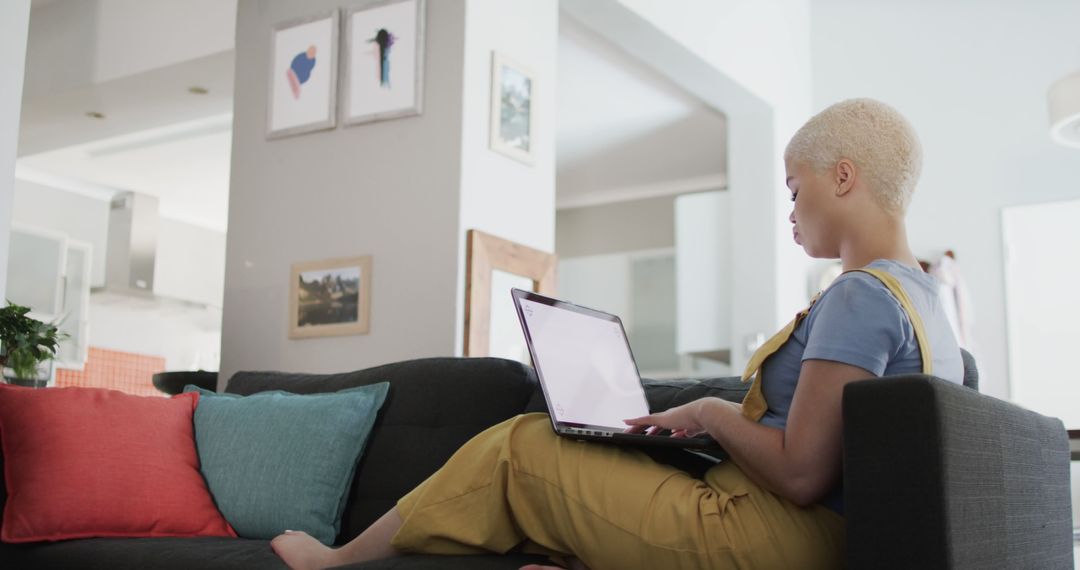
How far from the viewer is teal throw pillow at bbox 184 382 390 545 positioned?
2.38 meters

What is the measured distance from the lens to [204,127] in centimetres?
720

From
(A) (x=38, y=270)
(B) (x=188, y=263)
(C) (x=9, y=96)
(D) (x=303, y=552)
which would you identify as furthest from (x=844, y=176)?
(B) (x=188, y=263)

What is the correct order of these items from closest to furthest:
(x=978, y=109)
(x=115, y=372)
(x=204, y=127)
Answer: (x=978, y=109), (x=204, y=127), (x=115, y=372)

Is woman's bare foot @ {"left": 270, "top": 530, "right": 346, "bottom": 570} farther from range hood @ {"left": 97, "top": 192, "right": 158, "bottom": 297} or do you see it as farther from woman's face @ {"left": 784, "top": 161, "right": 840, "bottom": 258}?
range hood @ {"left": 97, "top": 192, "right": 158, "bottom": 297}

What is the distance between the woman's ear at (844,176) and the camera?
160 cm

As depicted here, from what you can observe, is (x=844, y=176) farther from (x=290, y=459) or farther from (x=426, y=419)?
(x=290, y=459)

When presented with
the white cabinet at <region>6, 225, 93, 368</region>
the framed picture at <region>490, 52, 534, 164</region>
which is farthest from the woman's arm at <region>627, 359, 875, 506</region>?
the white cabinet at <region>6, 225, 93, 368</region>

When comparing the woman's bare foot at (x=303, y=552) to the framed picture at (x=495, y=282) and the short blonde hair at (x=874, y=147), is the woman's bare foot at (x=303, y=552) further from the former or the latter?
the framed picture at (x=495, y=282)

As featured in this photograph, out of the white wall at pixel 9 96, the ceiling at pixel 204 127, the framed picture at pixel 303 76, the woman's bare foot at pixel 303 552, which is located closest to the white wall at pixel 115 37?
the ceiling at pixel 204 127

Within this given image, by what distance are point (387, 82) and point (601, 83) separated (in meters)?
2.43

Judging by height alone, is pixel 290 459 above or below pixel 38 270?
below

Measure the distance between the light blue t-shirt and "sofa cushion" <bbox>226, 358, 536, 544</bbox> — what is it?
87cm

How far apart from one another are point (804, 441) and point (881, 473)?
142mm

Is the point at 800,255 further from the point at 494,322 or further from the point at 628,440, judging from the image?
the point at 628,440
